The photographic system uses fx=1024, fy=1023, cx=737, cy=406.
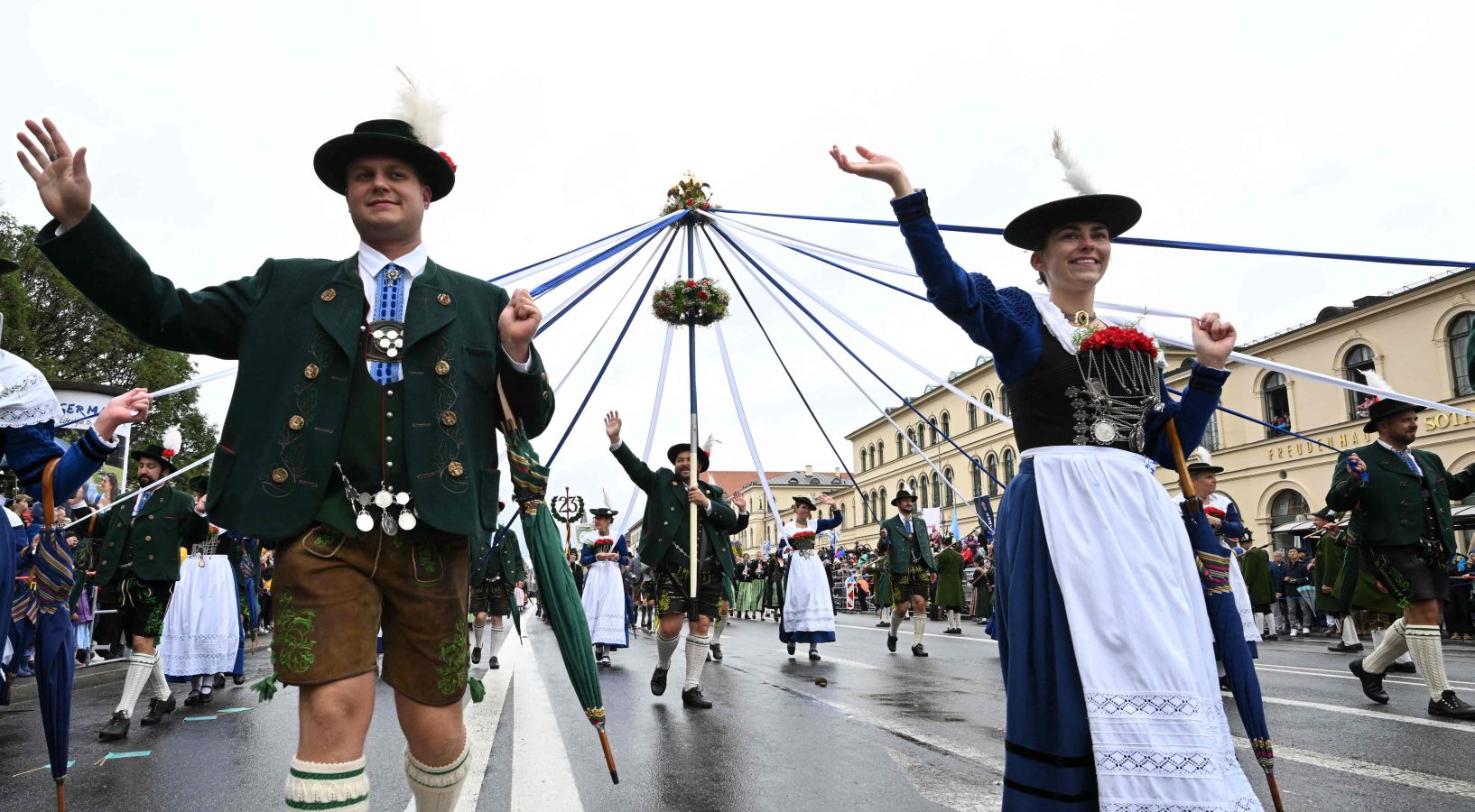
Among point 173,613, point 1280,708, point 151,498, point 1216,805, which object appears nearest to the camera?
point 1216,805

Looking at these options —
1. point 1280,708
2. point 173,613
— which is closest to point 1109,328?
point 1280,708

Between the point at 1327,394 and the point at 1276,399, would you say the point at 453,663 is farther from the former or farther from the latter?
the point at 1276,399

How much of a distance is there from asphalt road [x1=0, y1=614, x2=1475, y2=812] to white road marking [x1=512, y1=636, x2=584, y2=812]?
2 centimetres

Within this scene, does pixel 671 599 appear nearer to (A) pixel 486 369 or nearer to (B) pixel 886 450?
(A) pixel 486 369

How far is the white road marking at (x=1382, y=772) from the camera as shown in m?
4.49

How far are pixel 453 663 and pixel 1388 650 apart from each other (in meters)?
6.88

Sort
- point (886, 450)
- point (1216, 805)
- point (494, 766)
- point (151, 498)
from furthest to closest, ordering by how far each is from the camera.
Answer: point (886, 450) < point (151, 498) < point (494, 766) < point (1216, 805)

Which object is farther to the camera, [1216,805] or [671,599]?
[671,599]

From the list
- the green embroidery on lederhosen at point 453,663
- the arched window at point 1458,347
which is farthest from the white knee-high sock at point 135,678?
the arched window at point 1458,347

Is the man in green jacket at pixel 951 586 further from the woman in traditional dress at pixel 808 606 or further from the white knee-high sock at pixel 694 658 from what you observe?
the white knee-high sock at pixel 694 658

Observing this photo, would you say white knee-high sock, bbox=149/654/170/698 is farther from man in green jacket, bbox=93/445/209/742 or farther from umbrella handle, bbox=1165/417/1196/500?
umbrella handle, bbox=1165/417/1196/500

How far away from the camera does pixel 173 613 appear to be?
9227 mm

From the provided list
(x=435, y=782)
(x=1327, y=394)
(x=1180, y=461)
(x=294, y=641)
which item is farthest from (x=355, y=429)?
(x=1327, y=394)

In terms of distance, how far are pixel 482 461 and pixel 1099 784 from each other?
6.27 feet
